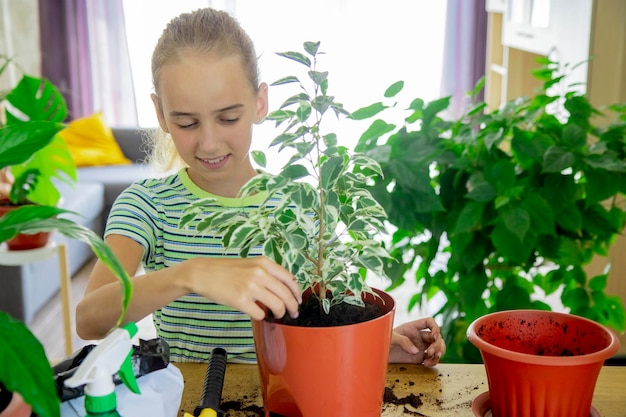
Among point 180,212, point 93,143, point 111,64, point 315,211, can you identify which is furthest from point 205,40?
point 111,64

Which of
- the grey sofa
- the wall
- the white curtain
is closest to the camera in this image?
the grey sofa

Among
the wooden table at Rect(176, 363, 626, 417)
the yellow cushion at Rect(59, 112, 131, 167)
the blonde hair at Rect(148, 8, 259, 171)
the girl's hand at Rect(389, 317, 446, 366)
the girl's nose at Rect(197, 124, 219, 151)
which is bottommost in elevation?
the yellow cushion at Rect(59, 112, 131, 167)

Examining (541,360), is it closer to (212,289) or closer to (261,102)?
(212,289)

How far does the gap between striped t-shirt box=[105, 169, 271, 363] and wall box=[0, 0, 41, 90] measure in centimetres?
456

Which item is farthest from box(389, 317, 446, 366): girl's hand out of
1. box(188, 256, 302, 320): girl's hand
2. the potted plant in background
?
the potted plant in background

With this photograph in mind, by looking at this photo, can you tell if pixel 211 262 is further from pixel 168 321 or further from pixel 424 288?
pixel 424 288

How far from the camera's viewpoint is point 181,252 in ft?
4.25

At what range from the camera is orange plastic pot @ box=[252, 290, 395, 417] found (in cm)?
75

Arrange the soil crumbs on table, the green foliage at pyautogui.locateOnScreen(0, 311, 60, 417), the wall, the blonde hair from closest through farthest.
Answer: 1. the green foliage at pyautogui.locateOnScreen(0, 311, 60, 417)
2. the soil crumbs on table
3. the blonde hair
4. the wall

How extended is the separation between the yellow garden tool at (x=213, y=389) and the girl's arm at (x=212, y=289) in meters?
0.10

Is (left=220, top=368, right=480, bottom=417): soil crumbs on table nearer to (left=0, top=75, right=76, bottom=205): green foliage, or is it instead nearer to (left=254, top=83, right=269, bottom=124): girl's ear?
(left=0, top=75, right=76, bottom=205): green foliage

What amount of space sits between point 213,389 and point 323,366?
0.54ft

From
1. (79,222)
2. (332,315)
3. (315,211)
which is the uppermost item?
(315,211)

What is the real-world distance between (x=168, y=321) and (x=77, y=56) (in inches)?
196
